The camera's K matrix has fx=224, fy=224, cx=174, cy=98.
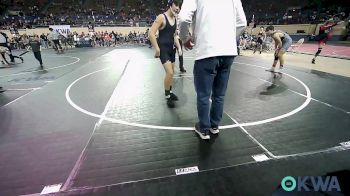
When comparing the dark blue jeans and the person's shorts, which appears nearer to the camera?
the dark blue jeans

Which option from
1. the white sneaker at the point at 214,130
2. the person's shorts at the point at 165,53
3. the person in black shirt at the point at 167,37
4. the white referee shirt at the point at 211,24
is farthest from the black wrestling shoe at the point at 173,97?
the white referee shirt at the point at 211,24

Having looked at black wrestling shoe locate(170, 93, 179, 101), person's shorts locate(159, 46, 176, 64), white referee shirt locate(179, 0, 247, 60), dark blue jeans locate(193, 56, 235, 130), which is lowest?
black wrestling shoe locate(170, 93, 179, 101)

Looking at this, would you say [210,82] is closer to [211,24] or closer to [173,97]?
[211,24]

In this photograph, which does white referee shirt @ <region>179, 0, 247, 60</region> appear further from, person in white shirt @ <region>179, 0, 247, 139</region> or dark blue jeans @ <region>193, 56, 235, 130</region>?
dark blue jeans @ <region>193, 56, 235, 130</region>

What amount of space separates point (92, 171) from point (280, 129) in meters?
2.62

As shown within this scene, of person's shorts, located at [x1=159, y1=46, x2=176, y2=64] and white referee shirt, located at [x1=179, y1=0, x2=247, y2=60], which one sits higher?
white referee shirt, located at [x1=179, y1=0, x2=247, y2=60]

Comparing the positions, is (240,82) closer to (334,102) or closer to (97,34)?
(334,102)

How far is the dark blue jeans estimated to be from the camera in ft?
8.95

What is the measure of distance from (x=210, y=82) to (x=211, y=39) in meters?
0.52

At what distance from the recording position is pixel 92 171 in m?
2.49

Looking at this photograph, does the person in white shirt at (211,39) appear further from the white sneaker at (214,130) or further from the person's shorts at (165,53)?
the person's shorts at (165,53)

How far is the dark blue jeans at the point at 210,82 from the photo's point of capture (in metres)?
2.73

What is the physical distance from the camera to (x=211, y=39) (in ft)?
8.63

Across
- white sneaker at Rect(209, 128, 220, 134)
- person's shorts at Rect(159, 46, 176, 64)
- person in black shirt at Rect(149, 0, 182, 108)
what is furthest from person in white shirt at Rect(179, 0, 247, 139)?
person's shorts at Rect(159, 46, 176, 64)
